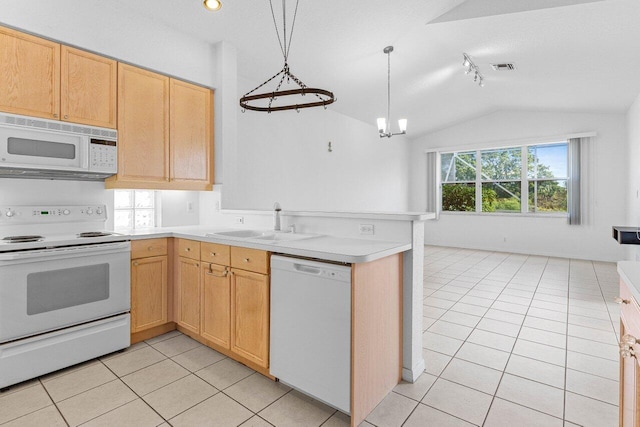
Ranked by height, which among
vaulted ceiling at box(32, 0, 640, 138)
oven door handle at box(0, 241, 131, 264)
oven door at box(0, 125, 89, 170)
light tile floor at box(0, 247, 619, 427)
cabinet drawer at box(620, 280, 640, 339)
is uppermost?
vaulted ceiling at box(32, 0, 640, 138)

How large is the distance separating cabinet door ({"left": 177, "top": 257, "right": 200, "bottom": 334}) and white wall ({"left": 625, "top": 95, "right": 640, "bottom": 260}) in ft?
18.8

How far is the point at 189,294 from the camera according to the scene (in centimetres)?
279

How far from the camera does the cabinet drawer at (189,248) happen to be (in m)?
Answer: 2.70

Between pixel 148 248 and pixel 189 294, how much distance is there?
20.6 inches

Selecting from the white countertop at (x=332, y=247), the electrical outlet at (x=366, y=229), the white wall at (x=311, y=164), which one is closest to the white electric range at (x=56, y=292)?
the white countertop at (x=332, y=247)

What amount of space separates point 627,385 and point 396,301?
3.77 ft

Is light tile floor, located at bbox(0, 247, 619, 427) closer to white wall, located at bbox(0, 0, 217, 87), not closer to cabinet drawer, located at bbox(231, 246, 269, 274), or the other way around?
cabinet drawer, located at bbox(231, 246, 269, 274)

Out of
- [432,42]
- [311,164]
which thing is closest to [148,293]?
[311,164]

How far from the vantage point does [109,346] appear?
2537mm

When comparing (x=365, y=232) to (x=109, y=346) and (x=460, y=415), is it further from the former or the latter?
(x=109, y=346)

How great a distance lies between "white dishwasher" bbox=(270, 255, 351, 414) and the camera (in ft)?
5.76

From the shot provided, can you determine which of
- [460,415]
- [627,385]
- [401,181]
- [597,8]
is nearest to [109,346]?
[460,415]

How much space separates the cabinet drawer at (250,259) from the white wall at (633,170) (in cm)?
538

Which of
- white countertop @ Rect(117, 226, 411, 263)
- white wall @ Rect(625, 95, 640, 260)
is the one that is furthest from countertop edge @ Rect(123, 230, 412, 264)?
white wall @ Rect(625, 95, 640, 260)
